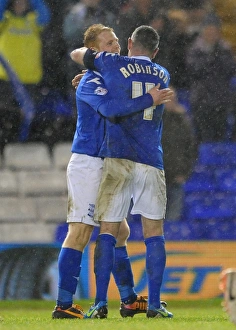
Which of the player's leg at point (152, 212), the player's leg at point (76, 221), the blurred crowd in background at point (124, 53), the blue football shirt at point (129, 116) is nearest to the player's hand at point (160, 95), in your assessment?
the blue football shirt at point (129, 116)

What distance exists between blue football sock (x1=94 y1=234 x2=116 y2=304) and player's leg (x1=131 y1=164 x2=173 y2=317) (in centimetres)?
23

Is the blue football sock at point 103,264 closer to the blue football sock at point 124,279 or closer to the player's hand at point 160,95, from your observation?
the blue football sock at point 124,279

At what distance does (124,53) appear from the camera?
8672 millimetres

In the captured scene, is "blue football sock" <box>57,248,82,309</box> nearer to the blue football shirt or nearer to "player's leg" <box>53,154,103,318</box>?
"player's leg" <box>53,154,103,318</box>

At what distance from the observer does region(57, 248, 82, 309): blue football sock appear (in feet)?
17.7

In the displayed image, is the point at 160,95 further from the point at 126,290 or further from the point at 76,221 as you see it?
the point at 126,290

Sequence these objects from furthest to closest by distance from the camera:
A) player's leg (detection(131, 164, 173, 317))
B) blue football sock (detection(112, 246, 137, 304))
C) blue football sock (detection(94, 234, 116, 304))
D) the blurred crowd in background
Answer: the blurred crowd in background
blue football sock (detection(112, 246, 137, 304))
player's leg (detection(131, 164, 173, 317))
blue football sock (detection(94, 234, 116, 304))

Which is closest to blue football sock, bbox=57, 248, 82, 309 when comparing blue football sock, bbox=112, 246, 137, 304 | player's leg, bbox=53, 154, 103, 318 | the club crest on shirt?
player's leg, bbox=53, 154, 103, 318

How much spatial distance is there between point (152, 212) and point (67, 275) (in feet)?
1.95

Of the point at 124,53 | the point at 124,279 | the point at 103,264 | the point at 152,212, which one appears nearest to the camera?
the point at 103,264

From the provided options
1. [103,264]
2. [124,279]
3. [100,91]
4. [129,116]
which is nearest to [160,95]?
[129,116]

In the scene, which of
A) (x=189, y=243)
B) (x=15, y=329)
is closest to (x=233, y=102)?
(x=189, y=243)

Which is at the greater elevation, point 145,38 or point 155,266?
point 145,38

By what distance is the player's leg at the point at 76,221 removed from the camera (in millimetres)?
5406
